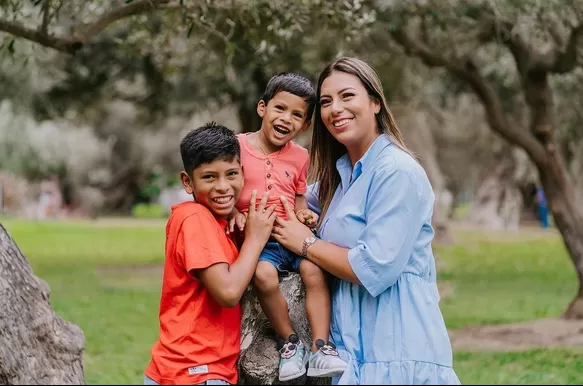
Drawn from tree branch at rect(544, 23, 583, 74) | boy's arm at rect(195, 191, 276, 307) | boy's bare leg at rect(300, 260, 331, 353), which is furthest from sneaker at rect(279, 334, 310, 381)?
tree branch at rect(544, 23, 583, 74)

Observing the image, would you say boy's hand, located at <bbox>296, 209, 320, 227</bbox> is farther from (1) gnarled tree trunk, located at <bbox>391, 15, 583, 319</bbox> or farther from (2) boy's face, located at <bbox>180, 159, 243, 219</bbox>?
(1) gnarled tree trunk, located at <bbox>391, 15, 583, 319</bbox>

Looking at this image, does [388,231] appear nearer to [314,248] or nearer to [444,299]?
[314,248]

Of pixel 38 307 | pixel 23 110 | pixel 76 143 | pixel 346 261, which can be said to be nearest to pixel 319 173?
pixel 346 261

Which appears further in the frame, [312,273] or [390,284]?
[312,273]

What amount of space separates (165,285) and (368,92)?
3.83ft

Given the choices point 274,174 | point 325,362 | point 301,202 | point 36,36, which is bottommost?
point 325,362

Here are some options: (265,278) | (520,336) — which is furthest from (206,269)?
(520,336)

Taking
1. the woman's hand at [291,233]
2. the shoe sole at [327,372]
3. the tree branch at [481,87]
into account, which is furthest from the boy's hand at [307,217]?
the tree branch at [481,87]

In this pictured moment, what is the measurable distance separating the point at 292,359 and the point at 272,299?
0.27m

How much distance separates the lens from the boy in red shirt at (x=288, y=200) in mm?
3832

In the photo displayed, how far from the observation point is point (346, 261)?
3666mm

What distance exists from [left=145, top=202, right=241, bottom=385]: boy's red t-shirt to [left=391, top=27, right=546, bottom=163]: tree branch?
8494 millimetres

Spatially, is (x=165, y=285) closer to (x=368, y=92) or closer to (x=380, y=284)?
(x=380, y=284)

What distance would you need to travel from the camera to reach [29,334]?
4801 mm
